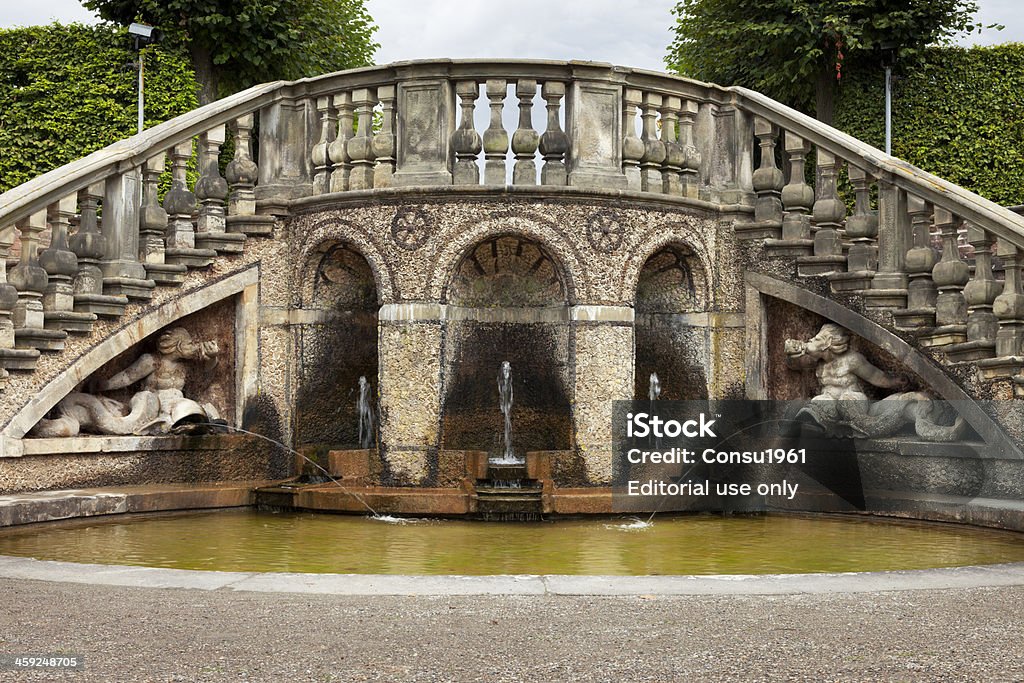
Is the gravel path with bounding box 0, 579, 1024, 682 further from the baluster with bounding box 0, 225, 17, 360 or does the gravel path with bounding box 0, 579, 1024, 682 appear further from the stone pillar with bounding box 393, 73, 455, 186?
the stone pillar with bounding box 393, 73, 455, 186

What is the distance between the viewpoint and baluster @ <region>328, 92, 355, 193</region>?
10523 mm

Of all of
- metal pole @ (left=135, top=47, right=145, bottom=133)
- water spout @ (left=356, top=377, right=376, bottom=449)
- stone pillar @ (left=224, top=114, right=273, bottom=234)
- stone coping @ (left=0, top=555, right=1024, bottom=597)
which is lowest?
stone coping @ (left=0, top=555, right=1024, bottom=597)

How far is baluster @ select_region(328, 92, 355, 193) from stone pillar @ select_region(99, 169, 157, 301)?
1.64 metres

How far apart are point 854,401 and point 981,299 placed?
1385 millimetres

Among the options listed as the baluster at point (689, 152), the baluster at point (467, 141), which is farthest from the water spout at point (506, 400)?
the baluster at point (689, 152)

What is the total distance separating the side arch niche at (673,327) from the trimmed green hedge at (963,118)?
8.66 metres

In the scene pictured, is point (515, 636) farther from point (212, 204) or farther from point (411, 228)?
point (212, 204)

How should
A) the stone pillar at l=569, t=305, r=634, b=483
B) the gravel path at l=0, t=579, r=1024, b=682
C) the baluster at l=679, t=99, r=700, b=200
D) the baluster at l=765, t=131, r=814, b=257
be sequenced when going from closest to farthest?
1. the gravel path at l=0, t=579, r=1024, b=682
2. the stone pillar at l=569, t=305, r=634, b=483
3. the baluster at l=765, t=131, r=814, b=257
4. the baluster at l=679, t=99, r=700, b=200

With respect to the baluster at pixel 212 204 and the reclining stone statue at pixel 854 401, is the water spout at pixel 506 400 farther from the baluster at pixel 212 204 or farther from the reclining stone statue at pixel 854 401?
the baluster at pixel 212 204

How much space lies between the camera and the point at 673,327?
1088 cm

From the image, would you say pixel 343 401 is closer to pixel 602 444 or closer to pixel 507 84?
pixel 602 444

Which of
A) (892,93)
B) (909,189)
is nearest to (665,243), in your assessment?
(909,189)

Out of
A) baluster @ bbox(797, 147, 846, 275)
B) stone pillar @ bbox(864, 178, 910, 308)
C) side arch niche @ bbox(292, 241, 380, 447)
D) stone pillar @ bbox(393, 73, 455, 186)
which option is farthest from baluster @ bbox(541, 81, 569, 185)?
stone pillar @ bbox(864, 178, 910, 308)

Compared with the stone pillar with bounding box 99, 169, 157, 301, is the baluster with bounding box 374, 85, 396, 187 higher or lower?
higher
